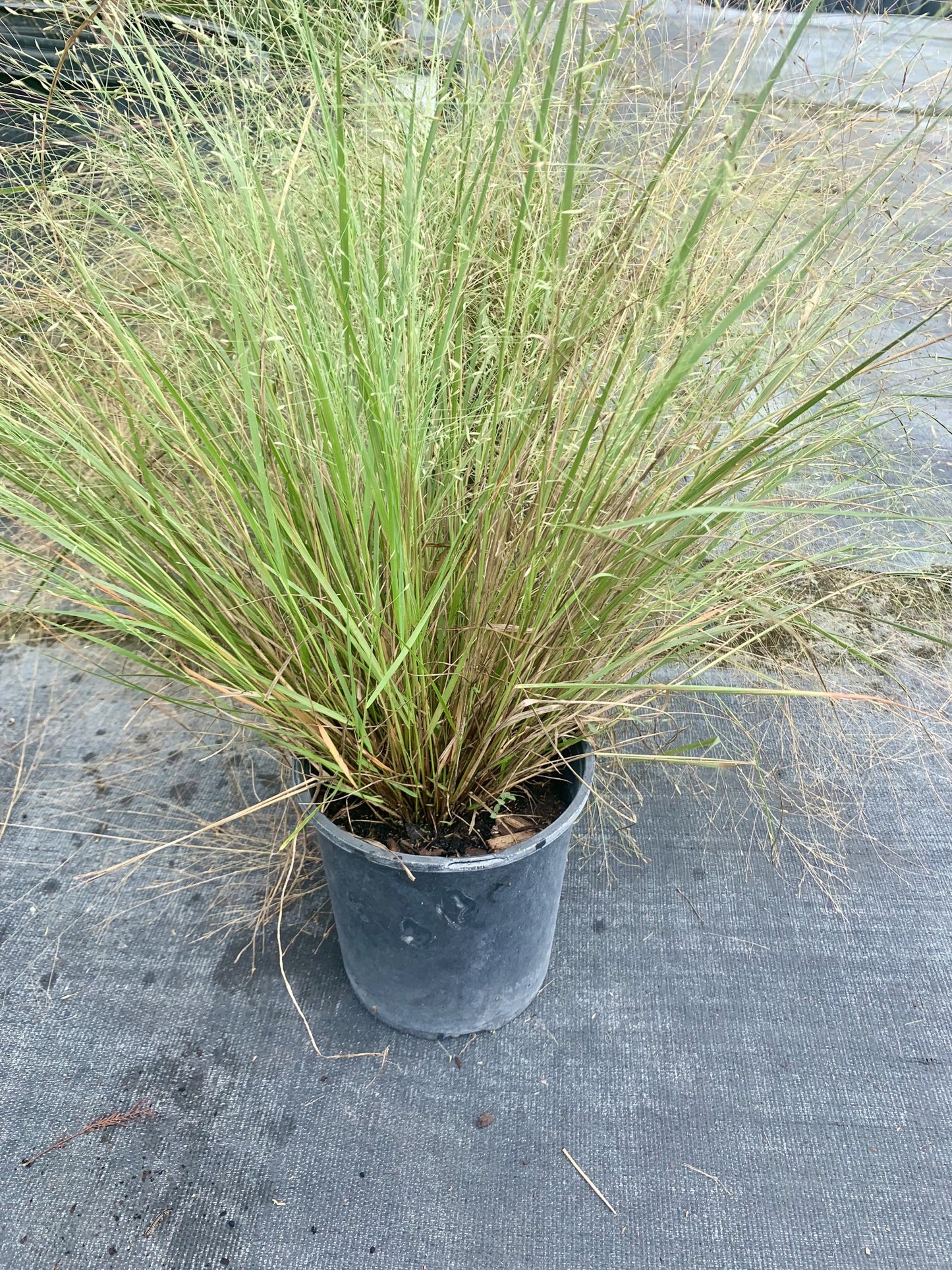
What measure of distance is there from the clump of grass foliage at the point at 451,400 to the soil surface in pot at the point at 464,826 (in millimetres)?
18

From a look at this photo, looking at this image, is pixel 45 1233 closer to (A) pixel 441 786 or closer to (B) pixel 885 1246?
(A) pixel 441 786

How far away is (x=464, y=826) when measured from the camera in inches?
26.9

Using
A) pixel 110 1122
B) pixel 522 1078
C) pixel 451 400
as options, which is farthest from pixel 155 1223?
pixel 451 400

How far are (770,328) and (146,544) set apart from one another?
0.47 m

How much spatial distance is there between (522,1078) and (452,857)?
0.26 m

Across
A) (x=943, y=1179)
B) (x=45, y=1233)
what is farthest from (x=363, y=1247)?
(x=943, y=1179)

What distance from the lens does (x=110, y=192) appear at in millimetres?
799

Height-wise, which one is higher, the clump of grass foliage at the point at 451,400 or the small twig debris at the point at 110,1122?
the clump of grass foliage at the point at 451,400

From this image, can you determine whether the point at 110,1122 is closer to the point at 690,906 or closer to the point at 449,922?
the point at 449,922

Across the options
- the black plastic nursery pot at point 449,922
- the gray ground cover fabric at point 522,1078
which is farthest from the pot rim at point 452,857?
the gray ground cover fabric at point 522,1078

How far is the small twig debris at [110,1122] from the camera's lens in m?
0.68

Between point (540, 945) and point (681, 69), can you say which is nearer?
point (681, 69)

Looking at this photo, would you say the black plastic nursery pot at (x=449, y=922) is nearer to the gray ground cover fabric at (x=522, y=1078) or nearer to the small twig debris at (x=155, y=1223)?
the gray ground cover fabric at (x=522, y=1078)

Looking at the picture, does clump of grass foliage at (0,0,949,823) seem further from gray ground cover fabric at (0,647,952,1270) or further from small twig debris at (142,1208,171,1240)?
small twig debris at (142,1208,171,1240)
